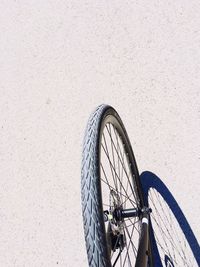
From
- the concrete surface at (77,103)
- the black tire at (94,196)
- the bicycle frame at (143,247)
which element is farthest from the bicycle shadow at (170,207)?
the black tire at (94,196)

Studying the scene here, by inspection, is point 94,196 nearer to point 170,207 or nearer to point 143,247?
point 143,247

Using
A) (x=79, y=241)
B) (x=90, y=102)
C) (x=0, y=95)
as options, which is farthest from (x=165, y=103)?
(x=0, y=95)

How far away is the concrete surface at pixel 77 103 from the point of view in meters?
2.78

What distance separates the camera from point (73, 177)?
2.91 meters

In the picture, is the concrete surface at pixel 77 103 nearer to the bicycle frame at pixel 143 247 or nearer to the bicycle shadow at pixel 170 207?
the bicycle shadow at pixel 170 207

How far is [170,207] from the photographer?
267 cm

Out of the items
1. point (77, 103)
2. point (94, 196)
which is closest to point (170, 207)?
point (77, 103)

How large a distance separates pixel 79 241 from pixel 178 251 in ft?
1.99

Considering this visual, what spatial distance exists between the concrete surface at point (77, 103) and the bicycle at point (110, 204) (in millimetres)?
192

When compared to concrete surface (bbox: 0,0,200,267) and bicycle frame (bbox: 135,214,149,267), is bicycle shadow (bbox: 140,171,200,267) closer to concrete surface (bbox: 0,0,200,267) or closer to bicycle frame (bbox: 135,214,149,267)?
Answer: concrete surface (bbox: 0,0,200,267)

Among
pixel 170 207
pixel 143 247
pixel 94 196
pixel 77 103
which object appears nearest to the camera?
pixel 94 196

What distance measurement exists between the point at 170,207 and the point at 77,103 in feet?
3.10

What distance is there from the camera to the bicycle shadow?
258 cm

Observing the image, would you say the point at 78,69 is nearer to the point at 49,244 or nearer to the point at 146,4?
the point at 146,4
